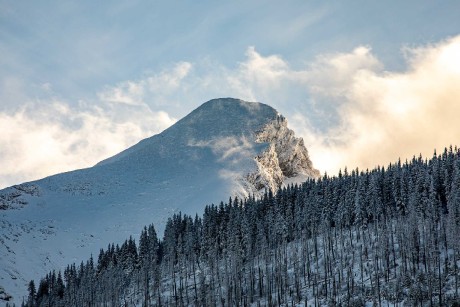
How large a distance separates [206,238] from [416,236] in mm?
64337

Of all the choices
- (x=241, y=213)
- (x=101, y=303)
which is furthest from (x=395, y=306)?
(x=101, y=303)

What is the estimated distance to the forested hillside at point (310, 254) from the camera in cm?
10775

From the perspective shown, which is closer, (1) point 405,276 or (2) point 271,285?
(1) point 405,276

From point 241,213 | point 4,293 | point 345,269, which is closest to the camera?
point 345,269

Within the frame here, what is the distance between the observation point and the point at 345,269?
119188 mm

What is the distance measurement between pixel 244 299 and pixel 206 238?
40139 mm

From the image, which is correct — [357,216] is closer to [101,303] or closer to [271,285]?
[271,285]

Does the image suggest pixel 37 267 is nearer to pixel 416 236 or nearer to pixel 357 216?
pixel 357 216

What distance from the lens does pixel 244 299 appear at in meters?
118

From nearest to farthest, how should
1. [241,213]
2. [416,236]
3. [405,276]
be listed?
1. [405,276]
2. [416,236]
3. [241,213]

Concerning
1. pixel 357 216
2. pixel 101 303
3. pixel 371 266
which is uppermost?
pixel 357 216

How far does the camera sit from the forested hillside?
10775 cm

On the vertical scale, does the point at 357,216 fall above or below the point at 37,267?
above

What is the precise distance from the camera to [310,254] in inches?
5271
